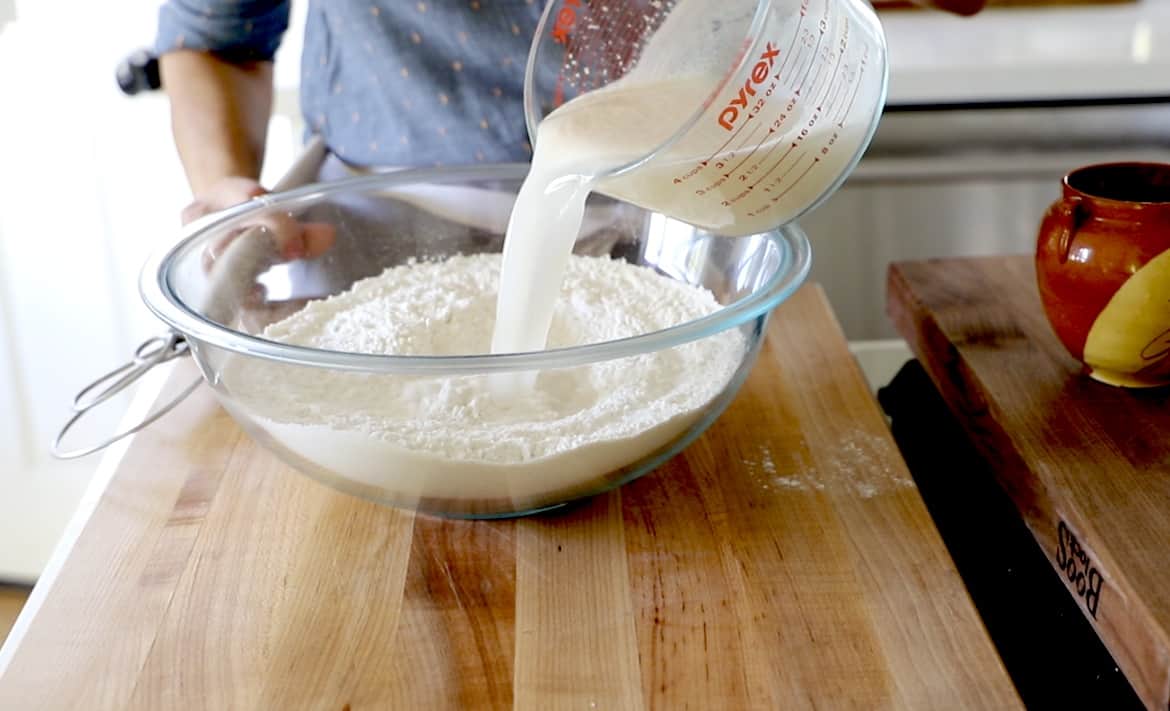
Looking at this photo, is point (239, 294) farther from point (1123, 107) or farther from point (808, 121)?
point (1123, 107)

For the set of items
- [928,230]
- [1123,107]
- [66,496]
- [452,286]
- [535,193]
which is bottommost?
[66,496]

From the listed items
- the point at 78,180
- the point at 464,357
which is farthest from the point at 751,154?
the point at 78,180

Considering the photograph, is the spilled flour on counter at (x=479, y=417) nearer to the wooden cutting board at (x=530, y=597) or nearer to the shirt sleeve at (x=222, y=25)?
the wooden cutting board at (x=530, y=597)

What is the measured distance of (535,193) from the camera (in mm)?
763

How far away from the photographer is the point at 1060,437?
74 cm

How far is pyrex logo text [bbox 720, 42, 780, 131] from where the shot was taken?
0.60m

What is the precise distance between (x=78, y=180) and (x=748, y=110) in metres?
1.53

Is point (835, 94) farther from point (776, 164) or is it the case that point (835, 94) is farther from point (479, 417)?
point (479, 417)

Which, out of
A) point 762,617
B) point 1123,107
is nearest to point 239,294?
point 762,617

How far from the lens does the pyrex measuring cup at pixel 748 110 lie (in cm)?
61

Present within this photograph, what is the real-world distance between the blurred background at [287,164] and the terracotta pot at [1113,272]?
752mm

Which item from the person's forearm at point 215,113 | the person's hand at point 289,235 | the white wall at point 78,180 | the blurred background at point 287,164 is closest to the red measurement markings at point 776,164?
the person's hand at point 289,235

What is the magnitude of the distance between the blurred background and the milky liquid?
910 millimetres

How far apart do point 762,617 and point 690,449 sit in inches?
7.7
